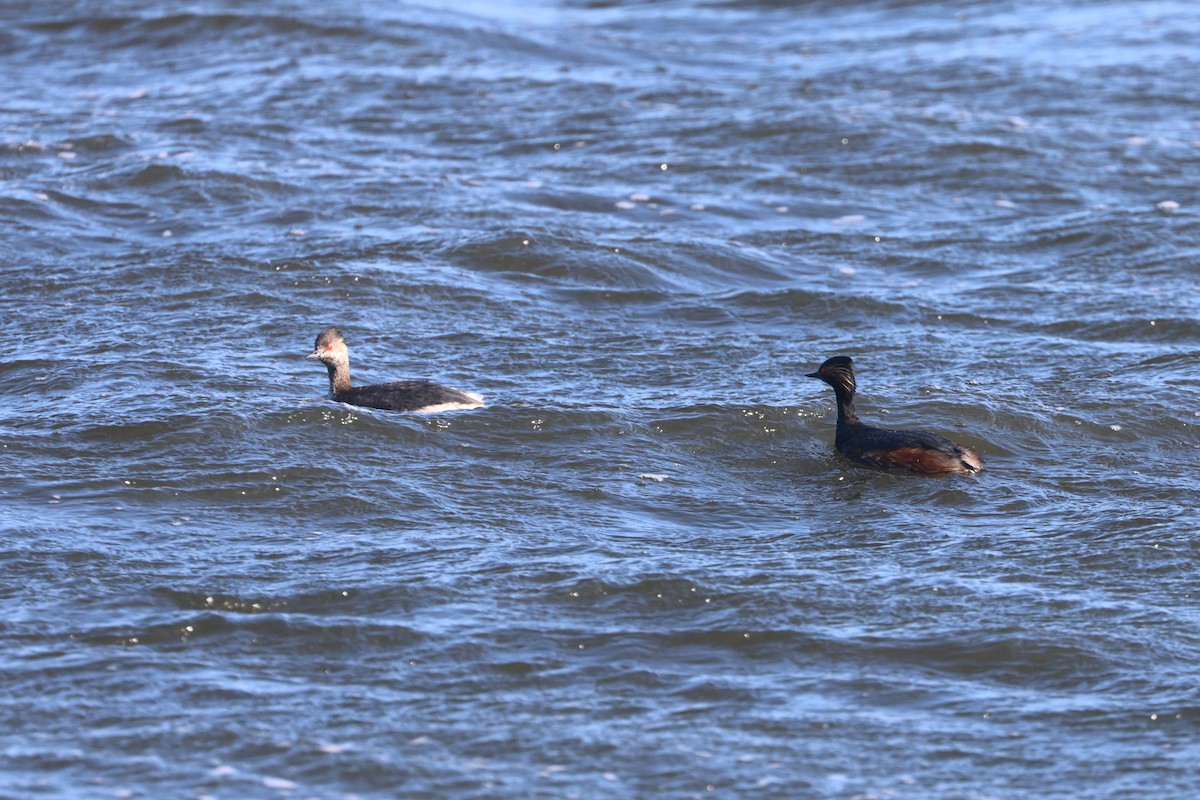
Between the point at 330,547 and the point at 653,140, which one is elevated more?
the point at 653,140

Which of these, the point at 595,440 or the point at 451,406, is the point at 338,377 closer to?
the point at 451,406

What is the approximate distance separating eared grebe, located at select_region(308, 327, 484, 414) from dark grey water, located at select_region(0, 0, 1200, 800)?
4.8 inches

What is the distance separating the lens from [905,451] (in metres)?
8.73

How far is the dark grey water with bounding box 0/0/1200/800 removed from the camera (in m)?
6.17

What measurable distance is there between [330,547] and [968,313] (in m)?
5.55

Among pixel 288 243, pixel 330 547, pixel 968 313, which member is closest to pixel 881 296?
pixel 968 313

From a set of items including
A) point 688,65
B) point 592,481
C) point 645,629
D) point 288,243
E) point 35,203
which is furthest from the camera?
point 688,65

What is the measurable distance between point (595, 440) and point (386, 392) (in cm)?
125

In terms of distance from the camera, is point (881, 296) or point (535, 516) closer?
point (535, 516)

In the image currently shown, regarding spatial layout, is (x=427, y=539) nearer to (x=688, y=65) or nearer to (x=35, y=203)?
(x=35, y=203)

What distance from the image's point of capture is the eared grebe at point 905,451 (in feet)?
28.5

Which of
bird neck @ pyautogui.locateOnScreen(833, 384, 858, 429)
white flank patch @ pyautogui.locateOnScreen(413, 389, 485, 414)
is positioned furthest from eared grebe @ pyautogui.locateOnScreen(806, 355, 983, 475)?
white flank patch @ pyautogui.locateOnScreen(413, 389, 485, 414)

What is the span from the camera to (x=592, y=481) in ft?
Result: 28.6

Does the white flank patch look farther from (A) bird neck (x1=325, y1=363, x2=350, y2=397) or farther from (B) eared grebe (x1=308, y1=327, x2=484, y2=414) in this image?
(A) bird neck (x1=325, y1=363, x2=350, y2=397)
